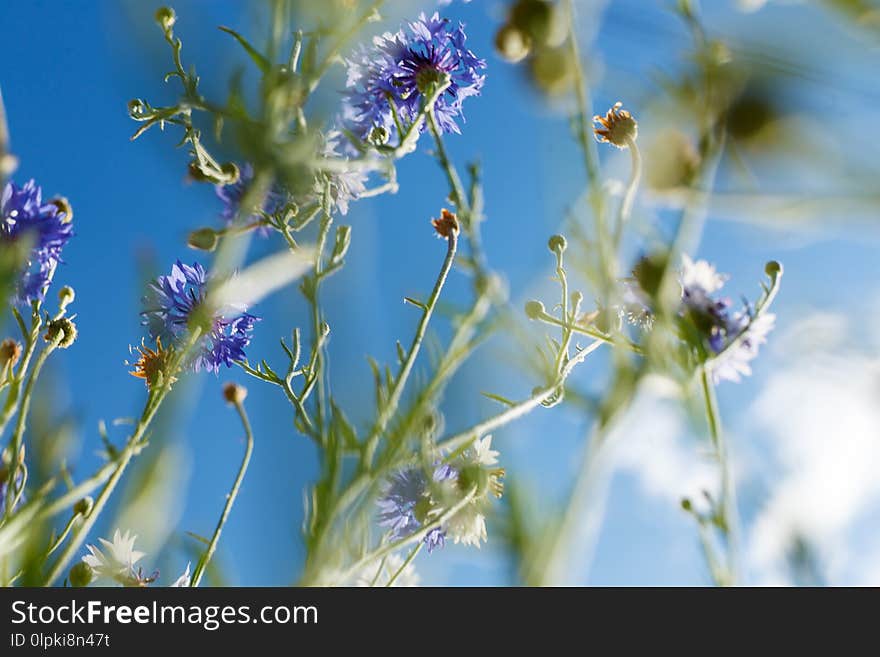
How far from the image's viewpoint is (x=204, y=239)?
648 millimetres

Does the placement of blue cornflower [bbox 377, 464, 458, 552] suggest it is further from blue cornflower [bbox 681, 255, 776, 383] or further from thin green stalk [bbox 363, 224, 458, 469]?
blue cornflower [bbox 681, 255, 776, 383]

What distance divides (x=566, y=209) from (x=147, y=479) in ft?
0.52

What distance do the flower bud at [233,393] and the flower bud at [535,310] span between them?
219mm

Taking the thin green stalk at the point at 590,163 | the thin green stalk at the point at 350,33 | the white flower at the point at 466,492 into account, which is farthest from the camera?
the thin green stalk at the point at 350,33

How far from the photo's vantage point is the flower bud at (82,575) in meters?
0.61

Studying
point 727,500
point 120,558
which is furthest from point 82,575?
point 727,500

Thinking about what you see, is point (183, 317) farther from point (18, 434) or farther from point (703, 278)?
point (703, 278)

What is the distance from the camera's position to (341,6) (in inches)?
20.3

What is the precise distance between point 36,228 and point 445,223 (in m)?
0.37

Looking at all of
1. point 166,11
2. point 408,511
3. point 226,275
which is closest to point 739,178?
point 226,275

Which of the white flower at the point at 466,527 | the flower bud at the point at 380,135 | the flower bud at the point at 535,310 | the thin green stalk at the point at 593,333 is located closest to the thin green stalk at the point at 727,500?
the thin green stalk at the point at 593,333

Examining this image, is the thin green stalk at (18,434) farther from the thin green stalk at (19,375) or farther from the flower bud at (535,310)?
the flower bud at (535,310)

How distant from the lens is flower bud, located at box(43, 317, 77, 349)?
0.72 meters
